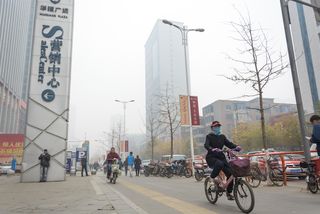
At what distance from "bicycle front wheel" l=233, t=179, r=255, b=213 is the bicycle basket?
0.15m

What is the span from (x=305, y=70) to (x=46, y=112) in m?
51.9

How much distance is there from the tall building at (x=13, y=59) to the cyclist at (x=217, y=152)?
241ft

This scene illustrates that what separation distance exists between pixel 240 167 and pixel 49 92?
13.7 meters

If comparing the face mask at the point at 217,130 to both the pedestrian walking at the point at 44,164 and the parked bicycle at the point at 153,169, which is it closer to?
the pedestrian walking at the point at 44,164

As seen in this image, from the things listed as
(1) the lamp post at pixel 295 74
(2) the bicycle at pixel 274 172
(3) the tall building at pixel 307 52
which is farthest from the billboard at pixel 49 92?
(3) the tall building at pixel 307 52

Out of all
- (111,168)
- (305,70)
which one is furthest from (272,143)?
(111,168)

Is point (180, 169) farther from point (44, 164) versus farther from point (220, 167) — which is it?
point (220, 167)

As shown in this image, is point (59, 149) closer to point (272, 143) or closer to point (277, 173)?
point (277, 173)

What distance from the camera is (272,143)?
A: 184 ft

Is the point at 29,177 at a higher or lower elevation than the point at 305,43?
lower

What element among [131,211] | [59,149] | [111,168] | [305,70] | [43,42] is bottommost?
[131,211]

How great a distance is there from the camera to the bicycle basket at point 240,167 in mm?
6355

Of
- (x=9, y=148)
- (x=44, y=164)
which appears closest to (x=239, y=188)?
(x=44, y=164)

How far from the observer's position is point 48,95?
57.9ft
